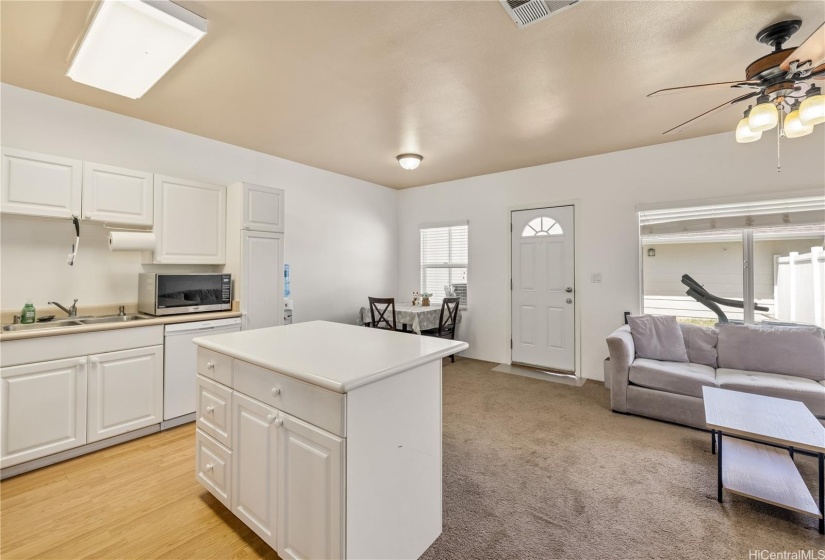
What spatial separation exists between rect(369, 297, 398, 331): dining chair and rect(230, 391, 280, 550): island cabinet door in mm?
2923

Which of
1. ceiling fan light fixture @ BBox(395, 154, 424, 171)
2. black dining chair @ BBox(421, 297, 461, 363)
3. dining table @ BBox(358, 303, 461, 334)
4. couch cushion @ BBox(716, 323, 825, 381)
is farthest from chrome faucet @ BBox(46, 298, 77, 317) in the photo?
couch cushion @ BBox(716, 323, 825, 381)

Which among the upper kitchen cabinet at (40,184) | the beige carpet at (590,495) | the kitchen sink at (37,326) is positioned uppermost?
the upper kitchen cabinet at (40,184)

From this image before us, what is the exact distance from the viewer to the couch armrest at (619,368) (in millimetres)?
3182

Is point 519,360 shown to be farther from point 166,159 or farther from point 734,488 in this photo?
point 166,159

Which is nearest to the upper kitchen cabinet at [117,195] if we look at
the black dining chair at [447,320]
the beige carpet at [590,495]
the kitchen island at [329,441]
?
the kitchen island at [329,441]

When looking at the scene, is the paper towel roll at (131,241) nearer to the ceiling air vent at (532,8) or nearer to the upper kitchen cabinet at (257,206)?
the upper kitchen cabinet at (257,206)

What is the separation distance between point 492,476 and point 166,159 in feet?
12.8

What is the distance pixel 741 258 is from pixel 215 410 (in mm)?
4769

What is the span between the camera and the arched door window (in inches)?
178

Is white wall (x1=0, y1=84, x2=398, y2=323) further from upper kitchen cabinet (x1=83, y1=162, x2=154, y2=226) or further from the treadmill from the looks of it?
the treadmill

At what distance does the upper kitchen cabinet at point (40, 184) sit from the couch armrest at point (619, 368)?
453cm

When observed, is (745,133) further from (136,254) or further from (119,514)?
(136,254)

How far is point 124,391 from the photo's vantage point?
8.65 ft

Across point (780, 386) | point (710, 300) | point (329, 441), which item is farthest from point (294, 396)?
point (710, 300)
